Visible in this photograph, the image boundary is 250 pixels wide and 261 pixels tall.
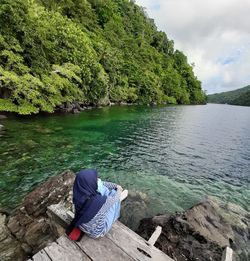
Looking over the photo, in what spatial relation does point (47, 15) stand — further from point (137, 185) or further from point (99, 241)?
point (99, 241)

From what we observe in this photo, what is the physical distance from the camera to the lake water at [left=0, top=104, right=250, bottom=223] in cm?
1102

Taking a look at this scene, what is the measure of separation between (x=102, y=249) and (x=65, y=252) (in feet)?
2.51

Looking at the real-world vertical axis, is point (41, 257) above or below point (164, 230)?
above

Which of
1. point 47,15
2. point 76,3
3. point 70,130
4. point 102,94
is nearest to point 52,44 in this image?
point 47,15

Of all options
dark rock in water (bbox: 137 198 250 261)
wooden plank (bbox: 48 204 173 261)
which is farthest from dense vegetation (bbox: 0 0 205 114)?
wooden plank (bbox: 48 204 173 261)

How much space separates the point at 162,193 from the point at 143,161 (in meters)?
5.23

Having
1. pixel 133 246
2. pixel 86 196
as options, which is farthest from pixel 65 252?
pixel 133 246

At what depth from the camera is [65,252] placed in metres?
4.47

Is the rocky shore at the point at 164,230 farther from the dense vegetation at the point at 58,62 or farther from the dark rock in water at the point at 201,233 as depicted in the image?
the dense vegetation at the point at 58,62

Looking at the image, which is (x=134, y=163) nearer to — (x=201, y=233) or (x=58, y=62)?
(x=201, y=233)

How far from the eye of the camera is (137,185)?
12.2 m

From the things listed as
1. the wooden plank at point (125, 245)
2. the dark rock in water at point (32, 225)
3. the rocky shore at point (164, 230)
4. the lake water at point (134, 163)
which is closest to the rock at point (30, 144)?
the lake water at point (134, 163)

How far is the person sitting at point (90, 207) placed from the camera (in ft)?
14.7

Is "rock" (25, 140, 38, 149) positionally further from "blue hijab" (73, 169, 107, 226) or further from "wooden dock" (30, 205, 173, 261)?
"blue hijab" (73, 169, 107, 226)
